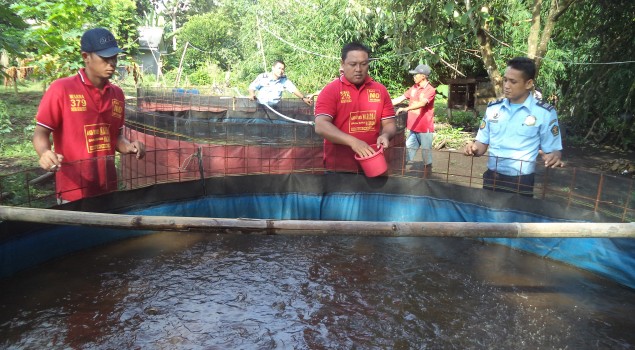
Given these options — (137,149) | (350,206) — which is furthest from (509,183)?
(137,149)

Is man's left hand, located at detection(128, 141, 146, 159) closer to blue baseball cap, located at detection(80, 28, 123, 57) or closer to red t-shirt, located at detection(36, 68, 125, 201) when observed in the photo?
red t-shirt, located at detection(36, 68, 125, 201)

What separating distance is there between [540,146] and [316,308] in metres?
2.34

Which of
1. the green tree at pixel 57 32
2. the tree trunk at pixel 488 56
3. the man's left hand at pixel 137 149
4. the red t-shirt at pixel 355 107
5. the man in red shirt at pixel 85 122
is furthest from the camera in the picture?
the green tree at pixel 57 32

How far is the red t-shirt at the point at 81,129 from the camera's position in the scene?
10.9ft

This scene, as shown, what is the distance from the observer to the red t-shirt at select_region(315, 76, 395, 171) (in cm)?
415

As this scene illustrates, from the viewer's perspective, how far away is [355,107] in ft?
14.0

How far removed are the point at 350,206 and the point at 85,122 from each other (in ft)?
7.73

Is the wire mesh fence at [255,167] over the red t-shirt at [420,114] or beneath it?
beneath

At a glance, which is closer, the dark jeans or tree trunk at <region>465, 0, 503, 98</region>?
the dark jeans

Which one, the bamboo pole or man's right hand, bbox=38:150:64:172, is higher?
man's right hand, bbox=38:150:64:172

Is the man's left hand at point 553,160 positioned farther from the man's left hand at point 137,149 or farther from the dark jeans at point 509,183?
the man's left hand at point 137,149

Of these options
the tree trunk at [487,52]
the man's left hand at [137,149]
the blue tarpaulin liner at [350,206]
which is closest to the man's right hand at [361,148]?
the blue tarpaulin liner at [350,206]

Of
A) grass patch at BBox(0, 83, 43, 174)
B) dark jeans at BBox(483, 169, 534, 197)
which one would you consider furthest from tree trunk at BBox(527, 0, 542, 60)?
grass patch at BBox(0, 83, 43, 174)

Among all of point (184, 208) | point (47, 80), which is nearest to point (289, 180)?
point (184, 208)
